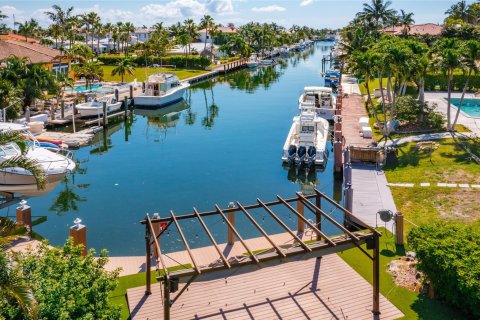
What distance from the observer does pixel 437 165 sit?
27.0m

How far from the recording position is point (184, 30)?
110 meters

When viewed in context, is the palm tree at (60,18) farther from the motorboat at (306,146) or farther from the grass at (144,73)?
the motorboat at (306,146)

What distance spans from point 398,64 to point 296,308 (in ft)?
77.3

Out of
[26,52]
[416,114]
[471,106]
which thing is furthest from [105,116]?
[471,106]

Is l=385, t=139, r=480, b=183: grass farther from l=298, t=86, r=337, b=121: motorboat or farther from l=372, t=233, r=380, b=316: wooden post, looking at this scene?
l=298, t=86, r=337, b=121: motorboat

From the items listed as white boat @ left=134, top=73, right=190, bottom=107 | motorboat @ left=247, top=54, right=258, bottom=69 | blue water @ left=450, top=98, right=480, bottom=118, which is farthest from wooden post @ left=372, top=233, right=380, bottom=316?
motorboat @ left=247, top=54, right=258, bottom=69

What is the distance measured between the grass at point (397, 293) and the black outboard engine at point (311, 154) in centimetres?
1402

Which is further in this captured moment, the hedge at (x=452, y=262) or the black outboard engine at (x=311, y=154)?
the black outboard engine at (x=311, y=154)

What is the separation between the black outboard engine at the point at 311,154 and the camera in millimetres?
31344

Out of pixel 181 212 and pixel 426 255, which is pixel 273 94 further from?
pixel 426 255

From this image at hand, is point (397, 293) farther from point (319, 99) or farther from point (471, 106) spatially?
point (471, 106)

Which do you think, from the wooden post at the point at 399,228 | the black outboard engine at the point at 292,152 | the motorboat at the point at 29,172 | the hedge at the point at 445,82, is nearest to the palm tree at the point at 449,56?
the black outboard engine at the point at 292,152

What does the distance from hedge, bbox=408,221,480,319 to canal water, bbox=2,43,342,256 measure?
26.4 feet

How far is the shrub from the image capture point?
3559 centimetres
